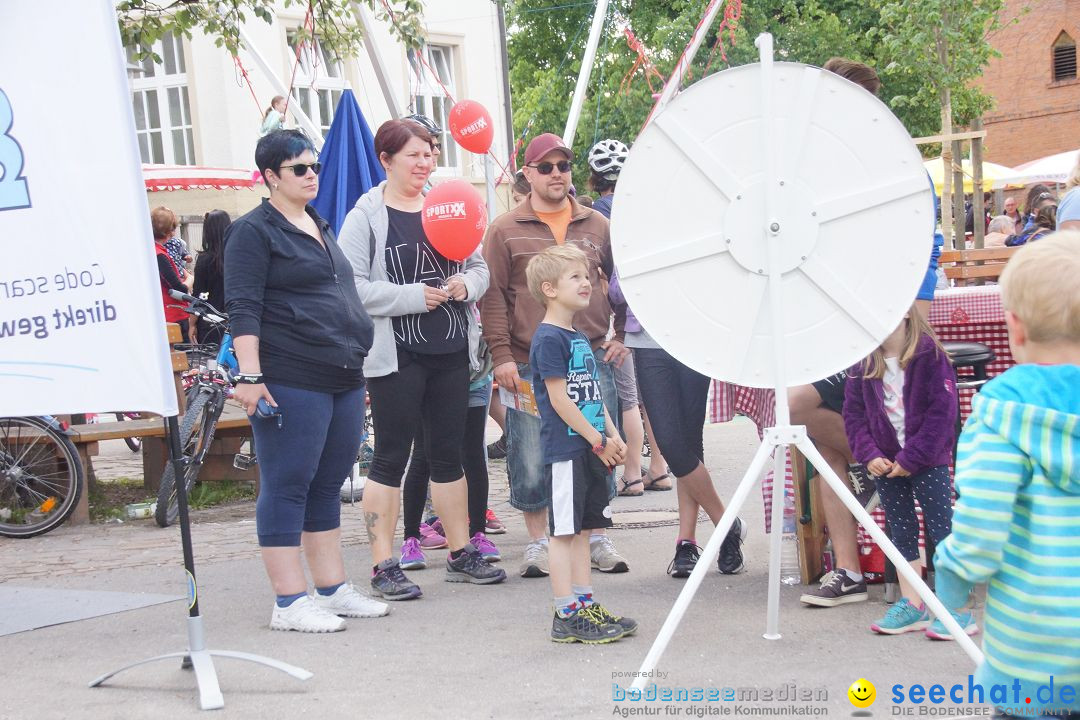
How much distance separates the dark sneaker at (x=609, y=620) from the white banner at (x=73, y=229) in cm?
170

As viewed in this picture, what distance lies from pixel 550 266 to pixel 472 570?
170 cm

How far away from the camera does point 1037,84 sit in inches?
1543

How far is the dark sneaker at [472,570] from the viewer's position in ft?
19.0

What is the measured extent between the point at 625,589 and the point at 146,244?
2.63 meters

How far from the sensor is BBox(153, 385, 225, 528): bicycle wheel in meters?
7.77

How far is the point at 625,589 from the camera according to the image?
554 centimetres

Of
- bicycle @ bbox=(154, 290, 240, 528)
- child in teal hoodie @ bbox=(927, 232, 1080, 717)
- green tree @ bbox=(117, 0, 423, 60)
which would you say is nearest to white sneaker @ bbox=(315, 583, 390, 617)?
bicycle @ bbox=(154, 290, 240, 528)

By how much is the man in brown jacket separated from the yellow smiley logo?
2.16 metres

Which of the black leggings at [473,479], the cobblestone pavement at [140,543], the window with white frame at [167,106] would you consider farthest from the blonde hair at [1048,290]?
the window with white frame at [167,106]

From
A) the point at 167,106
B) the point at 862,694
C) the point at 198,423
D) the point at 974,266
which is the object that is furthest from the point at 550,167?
the point at 167,106

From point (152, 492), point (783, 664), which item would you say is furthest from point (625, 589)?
point (152, 492)

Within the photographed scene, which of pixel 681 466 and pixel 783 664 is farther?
pixel 681 466

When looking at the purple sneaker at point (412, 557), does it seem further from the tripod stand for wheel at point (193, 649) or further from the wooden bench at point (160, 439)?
the wooden bench at point (160, 439)

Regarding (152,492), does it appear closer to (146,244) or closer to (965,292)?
(146,244)
